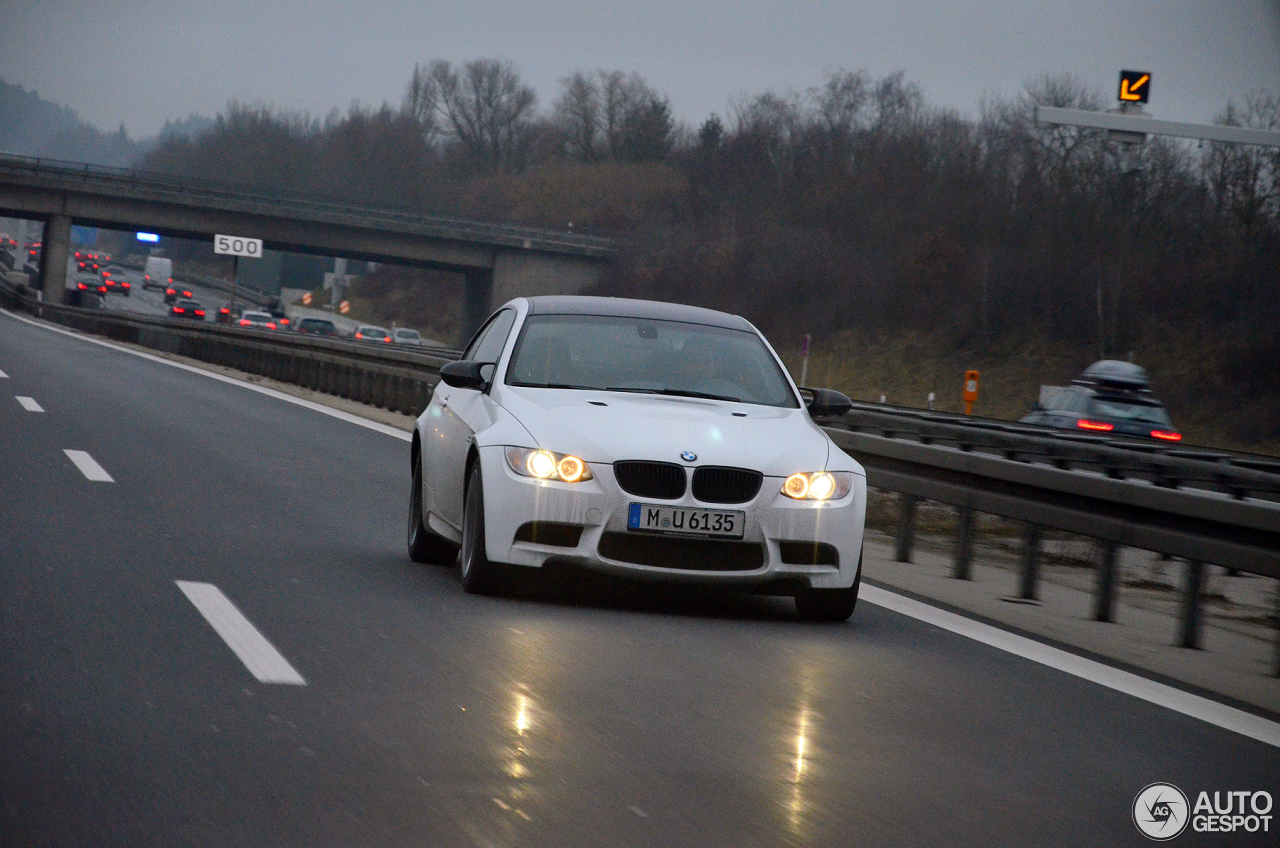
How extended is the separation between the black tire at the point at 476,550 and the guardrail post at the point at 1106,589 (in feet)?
10.2

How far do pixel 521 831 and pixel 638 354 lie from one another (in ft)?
16.1

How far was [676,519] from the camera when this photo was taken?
773cm

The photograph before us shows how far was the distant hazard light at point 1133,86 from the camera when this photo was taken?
18.6m

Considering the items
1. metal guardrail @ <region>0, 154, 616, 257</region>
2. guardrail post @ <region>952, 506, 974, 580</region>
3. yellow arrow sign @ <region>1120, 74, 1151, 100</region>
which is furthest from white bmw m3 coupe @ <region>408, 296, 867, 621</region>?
metal guardrail @ <region>0, 154, 616, 257</region>

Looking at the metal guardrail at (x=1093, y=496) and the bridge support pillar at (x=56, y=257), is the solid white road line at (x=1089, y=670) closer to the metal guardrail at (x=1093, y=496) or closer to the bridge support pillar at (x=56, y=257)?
the metal guardrail at (x=1093, y=496)

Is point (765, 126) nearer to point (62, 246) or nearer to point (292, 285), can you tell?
point (62, 246)

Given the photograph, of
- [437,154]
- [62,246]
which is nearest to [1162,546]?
[62,246]

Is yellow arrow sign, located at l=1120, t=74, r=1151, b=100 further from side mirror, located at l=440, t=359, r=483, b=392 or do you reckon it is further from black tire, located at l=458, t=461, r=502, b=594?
black tire, located at l=458, t=461, r=502, b=594

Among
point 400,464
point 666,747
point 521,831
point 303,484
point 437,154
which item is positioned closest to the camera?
point 521,831

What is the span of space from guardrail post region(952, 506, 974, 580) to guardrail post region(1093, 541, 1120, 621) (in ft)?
4.40

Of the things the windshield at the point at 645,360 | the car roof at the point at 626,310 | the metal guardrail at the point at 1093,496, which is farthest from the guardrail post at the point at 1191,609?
the car roof at the point at 626,310

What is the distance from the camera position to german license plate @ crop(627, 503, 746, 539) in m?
7.73

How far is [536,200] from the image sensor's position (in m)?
120

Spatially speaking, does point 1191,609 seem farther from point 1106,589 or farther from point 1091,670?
point 1091,670
